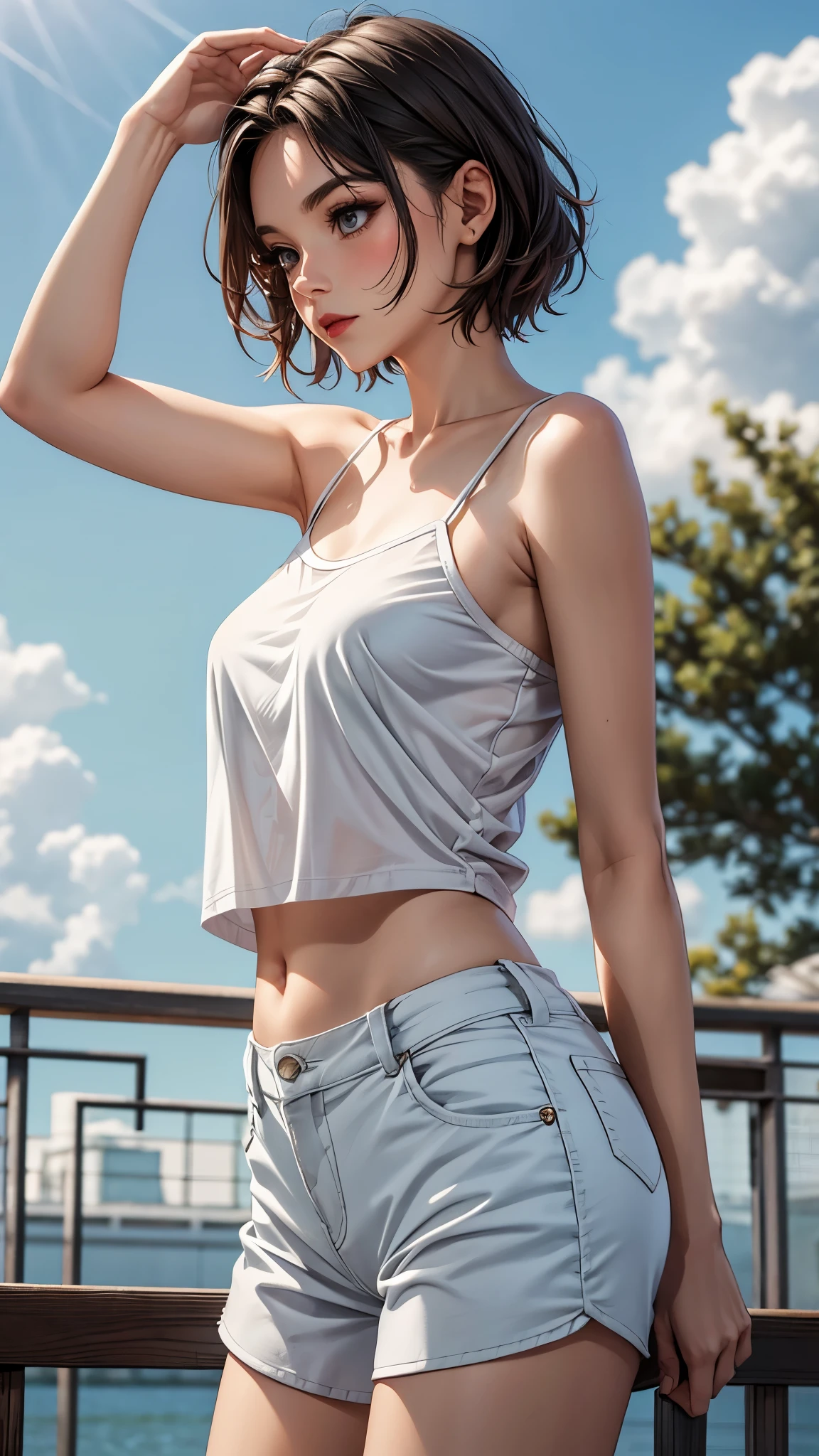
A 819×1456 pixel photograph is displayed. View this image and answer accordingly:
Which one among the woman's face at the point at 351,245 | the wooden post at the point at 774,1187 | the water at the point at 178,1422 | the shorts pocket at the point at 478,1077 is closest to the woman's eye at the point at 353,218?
the woman's face at the point at 351,245

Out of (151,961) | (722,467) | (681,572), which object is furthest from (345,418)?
(151,961)

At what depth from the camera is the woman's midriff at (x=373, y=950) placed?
1039 millimetres

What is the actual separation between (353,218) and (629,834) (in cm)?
60

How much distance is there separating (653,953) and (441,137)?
0.74 metres

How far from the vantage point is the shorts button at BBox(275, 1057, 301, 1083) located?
103 centimetres

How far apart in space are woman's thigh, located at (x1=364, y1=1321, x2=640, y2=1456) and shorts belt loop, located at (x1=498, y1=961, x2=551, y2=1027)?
0.69 feet

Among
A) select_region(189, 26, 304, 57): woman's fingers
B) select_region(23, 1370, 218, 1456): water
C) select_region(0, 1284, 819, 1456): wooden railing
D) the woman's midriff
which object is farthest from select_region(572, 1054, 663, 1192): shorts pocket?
select_region(23, 1370, 218, 1456): water

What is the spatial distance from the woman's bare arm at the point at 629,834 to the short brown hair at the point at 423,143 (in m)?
0.25

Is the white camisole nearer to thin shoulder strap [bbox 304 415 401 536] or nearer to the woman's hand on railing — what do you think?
thin shoulder strap [bbox 304 415 401 536]

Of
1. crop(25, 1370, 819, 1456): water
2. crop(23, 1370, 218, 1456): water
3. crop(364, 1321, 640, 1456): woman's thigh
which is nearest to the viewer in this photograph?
crop(364, 1321, 640, 1456): woman's thigh

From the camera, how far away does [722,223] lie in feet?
99.1

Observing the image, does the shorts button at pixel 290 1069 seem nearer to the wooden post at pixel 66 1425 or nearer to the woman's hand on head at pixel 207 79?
the woman's hand on head at pixel 207 79

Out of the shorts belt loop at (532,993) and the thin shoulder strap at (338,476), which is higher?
the thin shoulder strap at (338,476)

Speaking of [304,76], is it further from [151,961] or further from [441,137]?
[151,961]
